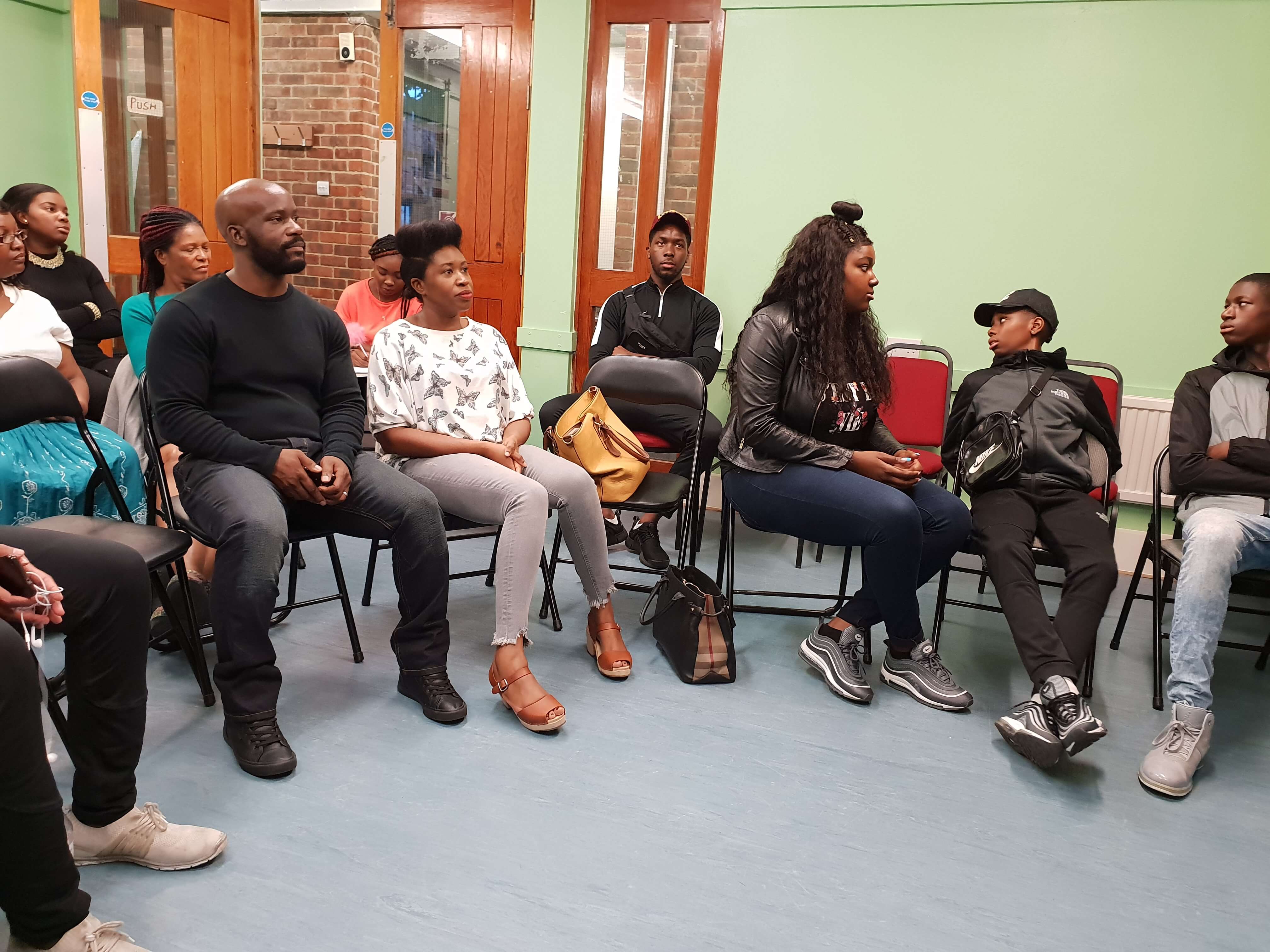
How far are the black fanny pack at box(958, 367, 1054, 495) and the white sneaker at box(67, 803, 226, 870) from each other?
7.53 feet

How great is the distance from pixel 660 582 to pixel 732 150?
97.0 inches

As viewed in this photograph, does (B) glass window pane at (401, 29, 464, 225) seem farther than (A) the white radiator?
Yes

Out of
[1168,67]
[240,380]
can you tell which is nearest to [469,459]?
[240,380]

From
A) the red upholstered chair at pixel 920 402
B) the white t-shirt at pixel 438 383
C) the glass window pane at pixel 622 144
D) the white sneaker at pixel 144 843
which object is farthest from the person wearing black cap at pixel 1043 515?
the glass window pane at pixel 622 144

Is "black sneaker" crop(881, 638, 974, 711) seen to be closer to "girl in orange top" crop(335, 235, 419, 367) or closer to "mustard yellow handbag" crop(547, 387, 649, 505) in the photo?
"mustard yellow handbag" crop(547, 387, 649, 505)

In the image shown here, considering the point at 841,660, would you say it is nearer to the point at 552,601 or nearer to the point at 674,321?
the point at 552,601

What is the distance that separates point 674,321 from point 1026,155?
1.71m

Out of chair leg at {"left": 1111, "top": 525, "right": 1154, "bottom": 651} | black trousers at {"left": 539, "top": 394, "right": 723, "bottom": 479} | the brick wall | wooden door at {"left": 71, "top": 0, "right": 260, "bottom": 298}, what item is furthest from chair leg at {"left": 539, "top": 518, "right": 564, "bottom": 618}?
the brick wall

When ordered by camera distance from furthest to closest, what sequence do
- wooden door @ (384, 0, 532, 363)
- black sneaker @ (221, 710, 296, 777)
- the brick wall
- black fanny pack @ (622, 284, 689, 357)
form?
the brick wall → wooden door @ (384, 0, 532, 363) → black fanny pack @ (622, 284, 689, 357) → black sneaker @ (221, 710, 296, 777)

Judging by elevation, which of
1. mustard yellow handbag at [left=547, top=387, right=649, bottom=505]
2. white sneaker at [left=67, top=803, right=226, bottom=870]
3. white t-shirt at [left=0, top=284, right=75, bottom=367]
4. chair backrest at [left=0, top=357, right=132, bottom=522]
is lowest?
white sneaker at [left=67, top=803, right=226, bottom=870]

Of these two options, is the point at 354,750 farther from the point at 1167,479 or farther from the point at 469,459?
the point at 1167,479

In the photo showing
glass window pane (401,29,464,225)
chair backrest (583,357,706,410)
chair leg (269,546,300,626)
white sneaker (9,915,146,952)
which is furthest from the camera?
glass window pane (401,29,464,225)

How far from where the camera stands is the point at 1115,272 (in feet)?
13.2

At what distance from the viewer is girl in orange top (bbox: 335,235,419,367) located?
4070 millimetres
